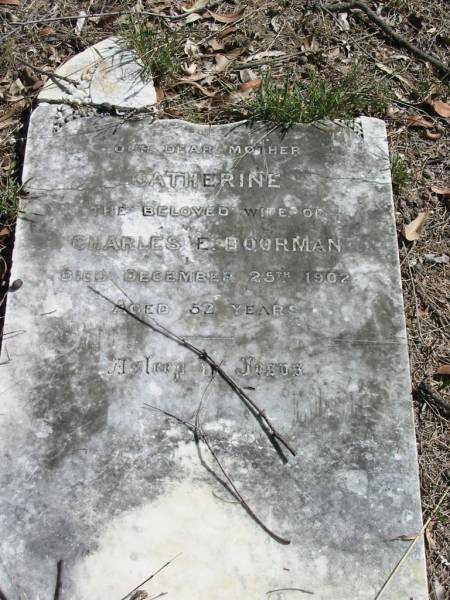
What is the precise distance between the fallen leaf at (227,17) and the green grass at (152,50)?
1.24 ft

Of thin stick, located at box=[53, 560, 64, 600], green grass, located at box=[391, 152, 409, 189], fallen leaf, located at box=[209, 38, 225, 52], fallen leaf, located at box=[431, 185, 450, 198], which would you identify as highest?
fallen leaf, located at box=[209, 38, 225, 52]

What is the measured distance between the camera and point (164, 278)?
2758mm

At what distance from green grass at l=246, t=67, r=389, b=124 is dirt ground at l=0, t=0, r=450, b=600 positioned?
0.7 inches

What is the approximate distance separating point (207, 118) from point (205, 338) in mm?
1255

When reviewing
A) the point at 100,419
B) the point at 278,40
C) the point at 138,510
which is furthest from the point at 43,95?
the point at 138,510

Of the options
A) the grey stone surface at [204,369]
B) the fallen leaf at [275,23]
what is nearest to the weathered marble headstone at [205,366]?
the grey stone surface at [204,369]

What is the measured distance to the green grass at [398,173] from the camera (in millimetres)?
3205

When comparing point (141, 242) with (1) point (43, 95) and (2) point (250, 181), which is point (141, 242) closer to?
(2) point (250, 181)

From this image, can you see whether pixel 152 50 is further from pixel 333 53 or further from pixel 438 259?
pixel 438 259

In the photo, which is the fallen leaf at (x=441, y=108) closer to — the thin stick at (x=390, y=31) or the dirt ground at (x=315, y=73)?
the dirt ground at (x=315, y=73)

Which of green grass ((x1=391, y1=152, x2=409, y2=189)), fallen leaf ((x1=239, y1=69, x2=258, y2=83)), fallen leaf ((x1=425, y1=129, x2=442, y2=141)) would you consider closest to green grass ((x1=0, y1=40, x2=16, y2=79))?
fallen leaf ((x1=239, y1=69, x2=258, y2=83))

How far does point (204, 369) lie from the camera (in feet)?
8.61

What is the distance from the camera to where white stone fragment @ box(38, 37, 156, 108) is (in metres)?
3.15

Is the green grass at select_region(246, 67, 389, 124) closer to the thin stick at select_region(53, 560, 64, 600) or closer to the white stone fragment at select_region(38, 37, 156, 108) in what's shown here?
the white stone fragment at select_region(38, 37, 156, 108)
